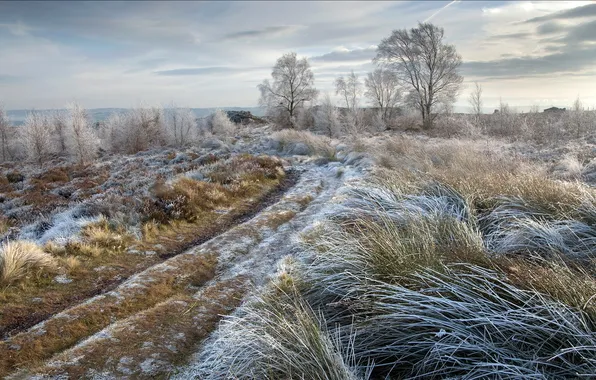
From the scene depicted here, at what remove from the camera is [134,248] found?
7.64 meters

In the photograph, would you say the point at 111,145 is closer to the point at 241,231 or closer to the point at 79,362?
the point at 241,231

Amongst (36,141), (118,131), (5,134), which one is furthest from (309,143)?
(5,134)

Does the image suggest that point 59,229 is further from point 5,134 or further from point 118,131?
point 5,134

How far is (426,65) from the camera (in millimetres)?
36438

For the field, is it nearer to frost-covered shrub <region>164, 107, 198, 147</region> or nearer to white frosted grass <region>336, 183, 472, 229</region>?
white frosted grass <region>336, 183, 472, 229</region>

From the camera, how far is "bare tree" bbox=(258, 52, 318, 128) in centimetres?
4766

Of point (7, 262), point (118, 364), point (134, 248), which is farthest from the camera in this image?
point (134, 248)

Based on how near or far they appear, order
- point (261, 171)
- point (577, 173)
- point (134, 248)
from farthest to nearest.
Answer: point (261, 171)
point (577, 173)
point (134, 248)

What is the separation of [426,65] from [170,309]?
123 feet

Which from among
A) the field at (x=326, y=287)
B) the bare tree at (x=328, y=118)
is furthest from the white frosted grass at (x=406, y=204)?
the bare tree at (x=328, y=118)

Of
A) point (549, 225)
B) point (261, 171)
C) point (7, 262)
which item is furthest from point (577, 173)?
point (7, 262)

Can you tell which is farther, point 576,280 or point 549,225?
point 549,225

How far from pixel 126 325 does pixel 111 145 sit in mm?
52149

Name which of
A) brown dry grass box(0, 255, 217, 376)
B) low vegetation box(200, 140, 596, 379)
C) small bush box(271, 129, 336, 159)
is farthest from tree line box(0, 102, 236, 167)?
low vegetation box(200, 140, 596, 379)
